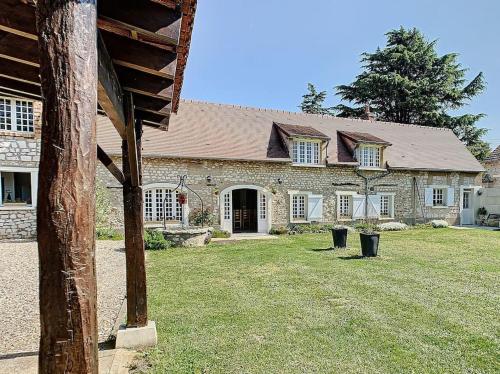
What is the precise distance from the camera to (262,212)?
15109 mm

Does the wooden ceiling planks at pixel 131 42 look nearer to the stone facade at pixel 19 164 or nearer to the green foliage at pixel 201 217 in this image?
the stone facade at pixel 19 164

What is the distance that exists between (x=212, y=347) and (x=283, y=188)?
11.9 m

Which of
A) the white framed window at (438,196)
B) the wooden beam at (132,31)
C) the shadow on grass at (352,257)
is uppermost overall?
the wooden beam at (132,31)

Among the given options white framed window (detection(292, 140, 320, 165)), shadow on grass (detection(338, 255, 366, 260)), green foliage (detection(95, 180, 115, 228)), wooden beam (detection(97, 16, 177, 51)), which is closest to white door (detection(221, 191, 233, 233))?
white framed window (detection(292, 140, 320, 165))

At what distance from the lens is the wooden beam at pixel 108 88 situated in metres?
1.98

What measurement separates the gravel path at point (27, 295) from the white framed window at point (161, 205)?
3.34m

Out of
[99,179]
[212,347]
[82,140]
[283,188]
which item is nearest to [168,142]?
[99,179]

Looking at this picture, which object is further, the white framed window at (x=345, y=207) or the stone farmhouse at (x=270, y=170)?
the white framed window at (x=345, y=207)

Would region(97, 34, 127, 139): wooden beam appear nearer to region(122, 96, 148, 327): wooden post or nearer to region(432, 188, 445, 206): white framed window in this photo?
region(122, 96, 148, 327): wooden post

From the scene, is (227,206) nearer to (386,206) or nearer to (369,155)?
(369,155)

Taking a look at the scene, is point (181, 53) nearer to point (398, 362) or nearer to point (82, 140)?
point (82, 140)

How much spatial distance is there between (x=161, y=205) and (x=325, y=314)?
9.95 metres

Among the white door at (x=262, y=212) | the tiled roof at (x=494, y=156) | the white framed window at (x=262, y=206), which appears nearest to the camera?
the white door at (x=262, y=212)

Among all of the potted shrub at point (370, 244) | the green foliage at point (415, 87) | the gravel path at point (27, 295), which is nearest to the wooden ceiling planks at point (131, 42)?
the gravel path at point (27, 295)
